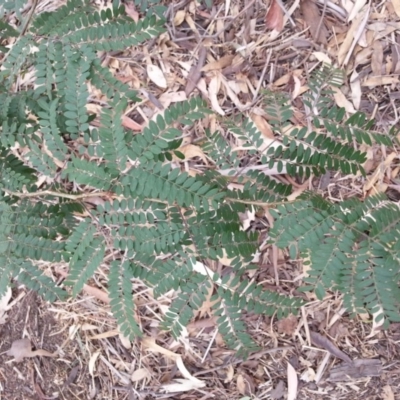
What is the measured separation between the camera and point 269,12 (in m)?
2.00

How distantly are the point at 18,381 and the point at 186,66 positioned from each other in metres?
1.73

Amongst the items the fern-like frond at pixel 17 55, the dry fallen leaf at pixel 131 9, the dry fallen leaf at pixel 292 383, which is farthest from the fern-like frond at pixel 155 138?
the dry fallen leaf at pixel 292 383

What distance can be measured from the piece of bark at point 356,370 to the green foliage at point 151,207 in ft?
2.10

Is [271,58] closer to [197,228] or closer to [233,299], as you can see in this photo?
[197,228]

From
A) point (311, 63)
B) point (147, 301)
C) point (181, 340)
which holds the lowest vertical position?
point (181, 340)

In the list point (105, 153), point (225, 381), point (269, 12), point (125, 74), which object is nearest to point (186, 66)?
point (125, 74)

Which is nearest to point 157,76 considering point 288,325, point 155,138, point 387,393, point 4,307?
point 155,138

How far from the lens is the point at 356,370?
1972 millimetres

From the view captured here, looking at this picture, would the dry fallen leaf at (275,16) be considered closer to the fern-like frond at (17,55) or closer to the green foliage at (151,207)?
the green foliage at (151,207)

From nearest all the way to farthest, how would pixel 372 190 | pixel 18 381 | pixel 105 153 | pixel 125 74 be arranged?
pixel 105 153
pixel 372 190
pixel 125 74
pixel 18 381

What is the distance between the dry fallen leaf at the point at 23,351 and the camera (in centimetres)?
231

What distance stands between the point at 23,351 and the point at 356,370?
Answer: 5.09 ft

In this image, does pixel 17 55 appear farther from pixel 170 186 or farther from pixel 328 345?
pixel 328 345

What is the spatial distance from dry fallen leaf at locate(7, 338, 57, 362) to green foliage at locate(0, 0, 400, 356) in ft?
3.01
